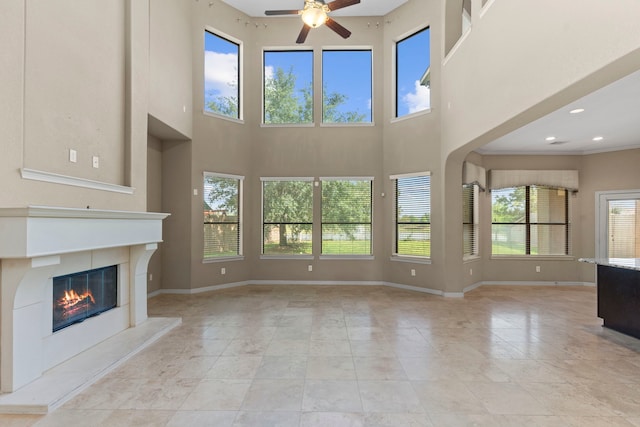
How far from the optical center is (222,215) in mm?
6672

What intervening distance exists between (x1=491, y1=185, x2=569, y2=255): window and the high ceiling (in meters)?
0.92

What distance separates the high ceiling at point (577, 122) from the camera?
3799mm

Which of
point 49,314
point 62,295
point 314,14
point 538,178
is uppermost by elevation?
point 314,14

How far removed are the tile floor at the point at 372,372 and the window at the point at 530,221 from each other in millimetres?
2210

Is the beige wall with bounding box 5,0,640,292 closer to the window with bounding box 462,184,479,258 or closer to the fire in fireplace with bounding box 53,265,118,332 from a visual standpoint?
the window with bounding box 462,184,479,258

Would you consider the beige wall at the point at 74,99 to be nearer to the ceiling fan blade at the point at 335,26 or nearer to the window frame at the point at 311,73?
the ceiling fan blade at the point at 335,26

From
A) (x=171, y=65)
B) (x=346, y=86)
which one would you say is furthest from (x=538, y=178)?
(x=171, y=65)

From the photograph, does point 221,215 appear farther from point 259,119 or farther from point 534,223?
point 534,223

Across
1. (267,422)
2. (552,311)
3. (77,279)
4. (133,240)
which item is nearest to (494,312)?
(552,311)

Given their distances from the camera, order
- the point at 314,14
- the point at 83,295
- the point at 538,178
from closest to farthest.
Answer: the point at 83,295 → the point at 314,14 → the point at 538,178

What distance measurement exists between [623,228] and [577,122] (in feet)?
11.1

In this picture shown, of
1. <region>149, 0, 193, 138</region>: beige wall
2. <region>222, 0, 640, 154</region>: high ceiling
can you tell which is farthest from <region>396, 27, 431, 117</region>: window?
<region>149, 0, 193, 138</region>: beige wall

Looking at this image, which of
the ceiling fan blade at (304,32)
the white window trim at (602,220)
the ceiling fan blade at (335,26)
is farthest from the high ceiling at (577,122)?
the ceiling fan blade at (335,26)

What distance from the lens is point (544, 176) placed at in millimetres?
6984
